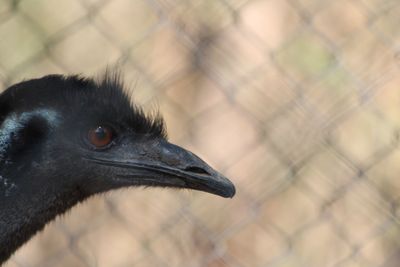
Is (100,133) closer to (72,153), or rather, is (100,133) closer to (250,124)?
(72,153)

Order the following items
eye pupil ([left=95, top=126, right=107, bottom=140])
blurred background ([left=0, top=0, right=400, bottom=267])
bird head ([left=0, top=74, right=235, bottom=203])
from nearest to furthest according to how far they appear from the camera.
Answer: bird head ([left=0, top=74, right=235, bottom=203]) < eye pupil ([left=95, top=126, right=107, bottom=140]) < blurred background ([left=0, top=0, right=400, bottom=267])

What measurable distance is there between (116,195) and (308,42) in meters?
0.83

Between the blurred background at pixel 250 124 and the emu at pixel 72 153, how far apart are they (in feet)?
3.35

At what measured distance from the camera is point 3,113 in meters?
2.89

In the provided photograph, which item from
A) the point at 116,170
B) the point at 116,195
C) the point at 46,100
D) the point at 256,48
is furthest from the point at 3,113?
the point at 256,48

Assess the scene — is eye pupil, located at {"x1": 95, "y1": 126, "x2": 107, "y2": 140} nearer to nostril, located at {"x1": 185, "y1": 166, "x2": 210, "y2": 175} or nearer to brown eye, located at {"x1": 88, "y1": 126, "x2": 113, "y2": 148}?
brown eye, located at {"x1": 88, "y1": 126, "x2": 113, "y2": 148}

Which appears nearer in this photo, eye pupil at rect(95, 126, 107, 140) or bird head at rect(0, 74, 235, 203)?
bird head at rect(0, 74, 235, 203)

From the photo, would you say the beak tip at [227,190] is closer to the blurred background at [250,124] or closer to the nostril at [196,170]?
the nostril at [196,170]

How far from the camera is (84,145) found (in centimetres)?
302

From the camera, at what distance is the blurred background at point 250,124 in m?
4.21

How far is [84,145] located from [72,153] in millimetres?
32

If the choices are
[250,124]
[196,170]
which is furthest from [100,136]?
[250,124]

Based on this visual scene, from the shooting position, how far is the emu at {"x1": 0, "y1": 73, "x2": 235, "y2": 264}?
2908 millimetres

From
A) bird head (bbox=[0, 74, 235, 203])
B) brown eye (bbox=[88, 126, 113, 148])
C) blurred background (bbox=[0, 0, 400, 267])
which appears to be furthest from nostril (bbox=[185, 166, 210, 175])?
blurred background (bbox=[0, 0, 400, 267])
